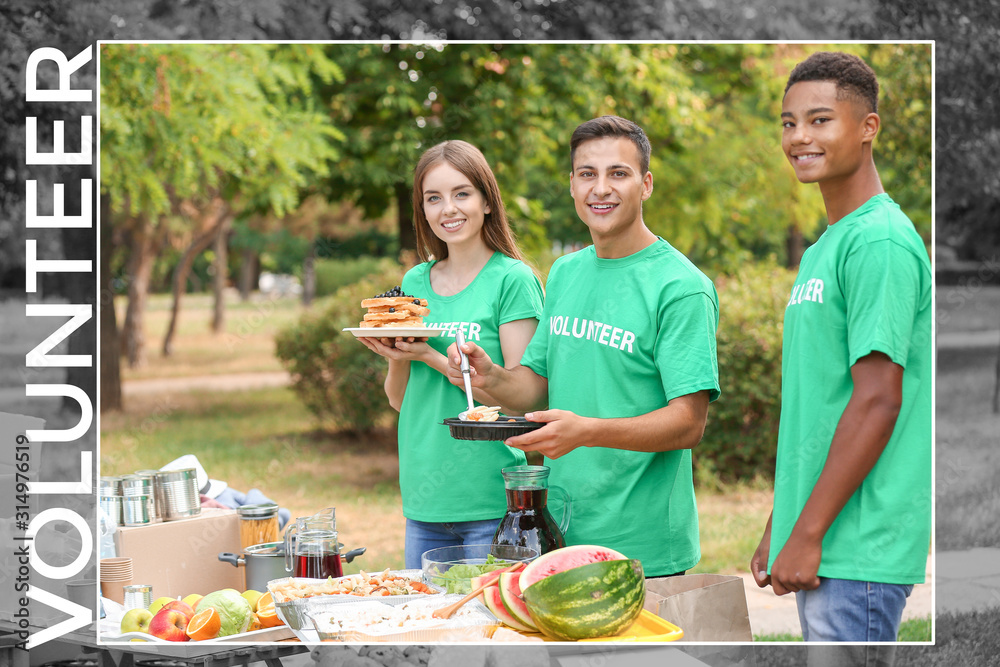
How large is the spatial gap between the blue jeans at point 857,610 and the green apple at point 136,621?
6.62 ft

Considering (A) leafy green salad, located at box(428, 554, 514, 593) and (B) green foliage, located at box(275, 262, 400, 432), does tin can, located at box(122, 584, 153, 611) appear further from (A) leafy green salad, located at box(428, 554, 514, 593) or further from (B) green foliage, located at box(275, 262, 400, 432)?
(B) green foliage, located at box(275, 262, 400, 432)

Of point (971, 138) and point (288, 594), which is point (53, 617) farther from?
point (971, 138)

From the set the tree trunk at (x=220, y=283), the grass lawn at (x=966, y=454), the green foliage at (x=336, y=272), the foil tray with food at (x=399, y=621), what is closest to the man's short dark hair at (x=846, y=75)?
the foil tray with food at (x=399, y=621)

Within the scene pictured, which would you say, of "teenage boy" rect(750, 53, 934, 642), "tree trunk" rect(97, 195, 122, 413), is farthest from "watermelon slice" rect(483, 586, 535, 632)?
"tree trunk" rect(97, 195, 122, 413)

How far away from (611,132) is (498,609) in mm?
1425

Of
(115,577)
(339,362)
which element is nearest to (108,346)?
(339,362)

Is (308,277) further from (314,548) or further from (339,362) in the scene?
(314,548)

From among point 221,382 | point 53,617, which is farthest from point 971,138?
point 221,382

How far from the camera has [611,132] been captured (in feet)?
9.14

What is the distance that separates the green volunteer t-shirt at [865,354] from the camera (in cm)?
220

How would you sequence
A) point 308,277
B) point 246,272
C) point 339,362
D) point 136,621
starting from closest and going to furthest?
1. point 136,621
2. point 339,362
3. point 308,277
4. point 246,272

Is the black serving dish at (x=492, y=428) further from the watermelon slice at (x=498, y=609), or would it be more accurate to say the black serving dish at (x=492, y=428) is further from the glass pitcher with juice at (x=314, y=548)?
the glass pitcher with juice at (x=314, y=548)

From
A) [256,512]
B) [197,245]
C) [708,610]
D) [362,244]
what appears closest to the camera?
[708,610]

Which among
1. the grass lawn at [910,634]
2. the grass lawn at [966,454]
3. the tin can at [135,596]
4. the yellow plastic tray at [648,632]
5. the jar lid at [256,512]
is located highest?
the jar lid at [256,512]
